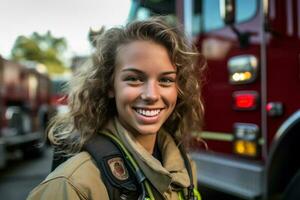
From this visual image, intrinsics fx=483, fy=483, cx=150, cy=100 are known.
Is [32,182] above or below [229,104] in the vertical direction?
below

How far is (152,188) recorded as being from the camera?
4.41 feet

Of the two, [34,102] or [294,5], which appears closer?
[294,5]

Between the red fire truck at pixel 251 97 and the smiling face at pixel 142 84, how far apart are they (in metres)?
1.67

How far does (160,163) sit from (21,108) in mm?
Result: 7480

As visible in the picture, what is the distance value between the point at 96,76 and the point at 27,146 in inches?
297

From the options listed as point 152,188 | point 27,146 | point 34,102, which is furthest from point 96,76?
point 34,102

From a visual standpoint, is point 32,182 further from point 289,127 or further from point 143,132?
point 143,132

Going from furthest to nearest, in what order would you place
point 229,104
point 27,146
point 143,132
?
point 27,146 → point 229,104 → point 143,132

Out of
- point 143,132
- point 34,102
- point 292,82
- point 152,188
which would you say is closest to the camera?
point 152,188

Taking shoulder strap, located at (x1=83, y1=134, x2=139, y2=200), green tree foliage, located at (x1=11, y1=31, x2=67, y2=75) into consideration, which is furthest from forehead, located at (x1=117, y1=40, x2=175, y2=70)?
green tree foliage, located at (x1=11, y1=31, x2=67, y2=75)

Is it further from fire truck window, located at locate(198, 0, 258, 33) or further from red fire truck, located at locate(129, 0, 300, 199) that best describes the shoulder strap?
fire truck window, located at locate(198, 0, 258, 33)

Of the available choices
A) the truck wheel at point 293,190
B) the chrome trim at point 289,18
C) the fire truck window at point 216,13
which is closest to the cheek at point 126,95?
the truck wheel at point 293,190

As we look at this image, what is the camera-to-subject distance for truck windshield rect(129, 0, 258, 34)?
3389 millimetres

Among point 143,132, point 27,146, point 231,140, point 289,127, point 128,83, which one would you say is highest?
point 128,83
